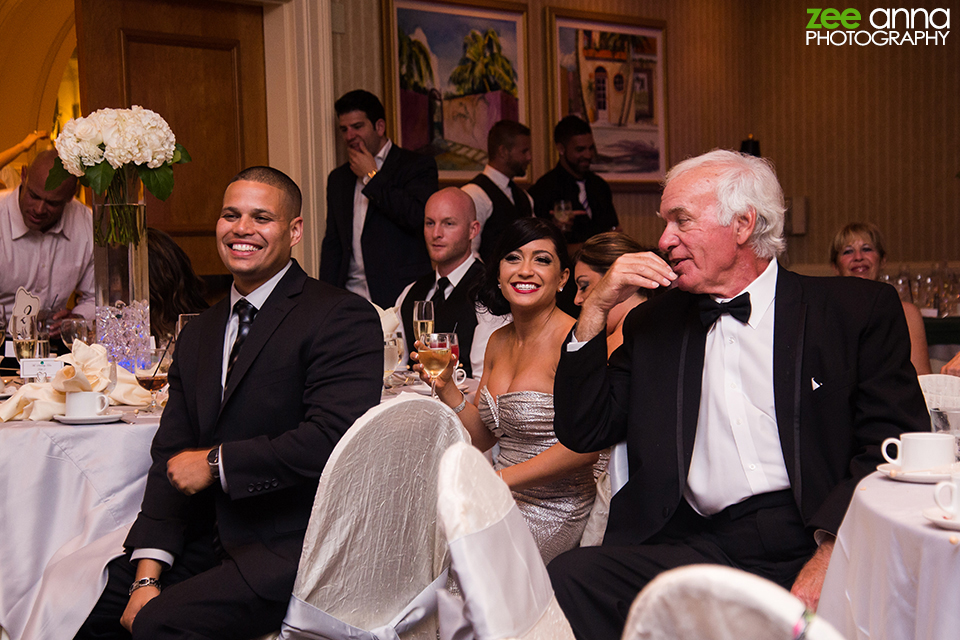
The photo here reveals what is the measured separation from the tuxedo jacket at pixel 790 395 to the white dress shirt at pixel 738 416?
4cm

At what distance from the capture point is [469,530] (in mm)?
1021

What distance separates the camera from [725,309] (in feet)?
6.66

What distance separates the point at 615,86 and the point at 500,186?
81.6 inches

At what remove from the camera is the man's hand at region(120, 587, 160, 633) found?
185cm

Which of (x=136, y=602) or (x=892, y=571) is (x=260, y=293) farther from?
(x=892, y=571)

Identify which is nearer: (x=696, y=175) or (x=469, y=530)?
(x=469, y=530)

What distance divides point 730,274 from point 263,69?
382cm

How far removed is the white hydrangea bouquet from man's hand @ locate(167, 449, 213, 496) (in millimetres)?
1300

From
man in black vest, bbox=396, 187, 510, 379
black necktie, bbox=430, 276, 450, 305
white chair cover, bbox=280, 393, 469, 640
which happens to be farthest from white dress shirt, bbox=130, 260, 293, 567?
black necktie, bbox=430, 276, 450, 305

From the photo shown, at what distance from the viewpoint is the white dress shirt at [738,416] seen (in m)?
1.96

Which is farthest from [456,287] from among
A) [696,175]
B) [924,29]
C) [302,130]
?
[924,29]

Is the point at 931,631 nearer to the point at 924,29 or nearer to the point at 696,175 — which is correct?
the point at 696,175

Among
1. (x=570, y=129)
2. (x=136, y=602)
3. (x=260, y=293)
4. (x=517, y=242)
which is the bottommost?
(x=136, y=602)

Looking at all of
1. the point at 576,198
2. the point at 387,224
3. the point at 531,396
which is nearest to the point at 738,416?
the point at 531,396
